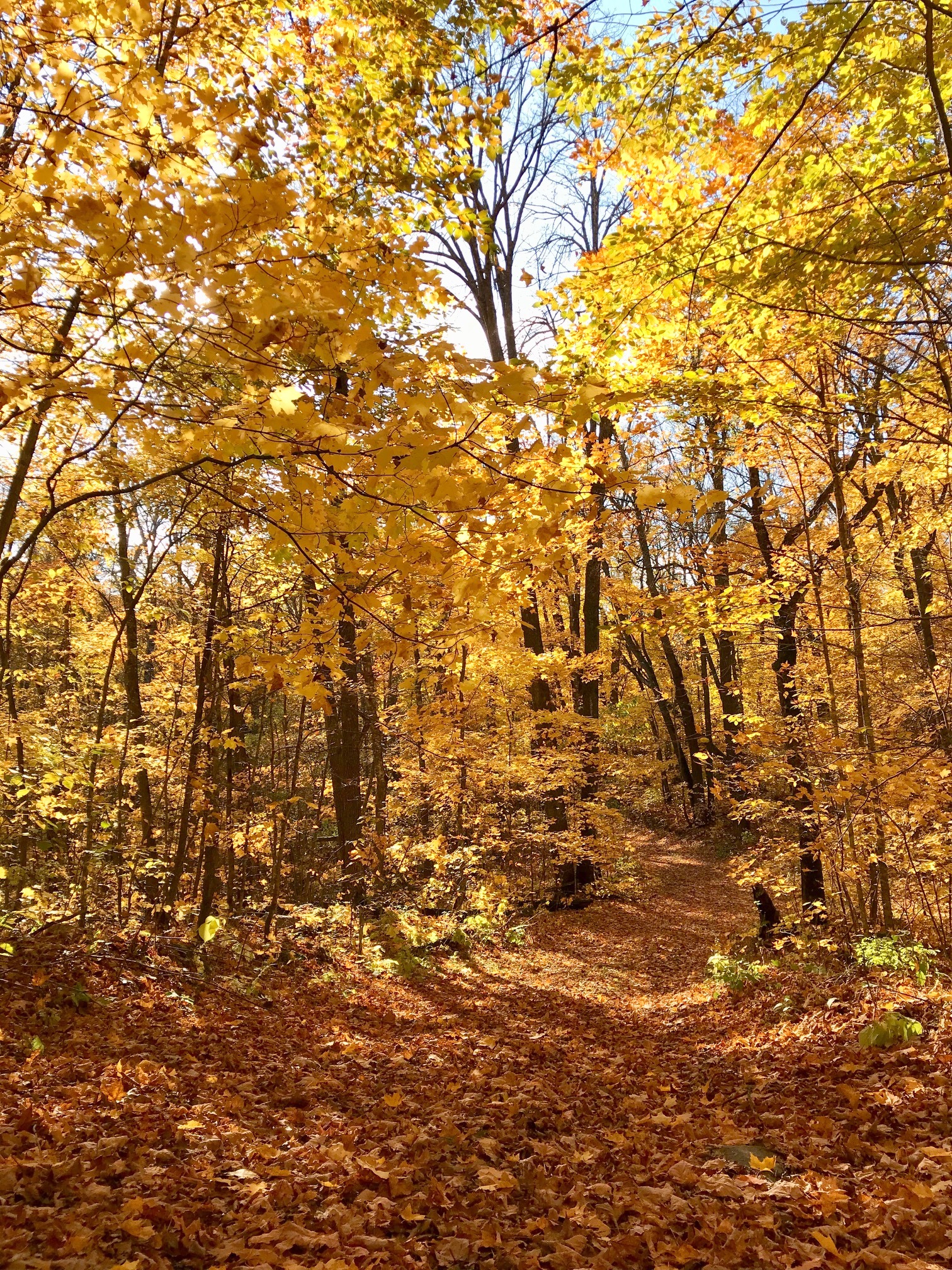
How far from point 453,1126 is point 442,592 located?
2.99 meters

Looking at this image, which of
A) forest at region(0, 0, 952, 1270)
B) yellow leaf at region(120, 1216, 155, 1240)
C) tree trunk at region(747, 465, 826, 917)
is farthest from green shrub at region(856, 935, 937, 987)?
yellow leaf at region(120, 1216, 155, 1240)

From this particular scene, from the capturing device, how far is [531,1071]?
500 cm

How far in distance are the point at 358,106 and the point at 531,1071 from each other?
23.8 ft

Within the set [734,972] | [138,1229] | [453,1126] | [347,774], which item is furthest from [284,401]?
[347,774]

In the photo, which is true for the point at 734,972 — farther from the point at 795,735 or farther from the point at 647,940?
the point at 647,940

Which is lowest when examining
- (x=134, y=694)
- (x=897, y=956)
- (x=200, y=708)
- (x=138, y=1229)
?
(x=897, y=956)

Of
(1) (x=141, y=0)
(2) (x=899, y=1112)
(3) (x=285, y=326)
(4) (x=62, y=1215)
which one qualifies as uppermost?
(1) (x=141, y=0)

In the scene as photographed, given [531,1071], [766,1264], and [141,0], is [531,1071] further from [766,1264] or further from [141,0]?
[141,0]

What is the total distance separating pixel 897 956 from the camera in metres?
5.60

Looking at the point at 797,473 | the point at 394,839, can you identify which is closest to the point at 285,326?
the point at 797,473

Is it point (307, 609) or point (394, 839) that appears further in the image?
point (394, 839)

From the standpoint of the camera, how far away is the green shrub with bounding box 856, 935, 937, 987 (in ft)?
17.4

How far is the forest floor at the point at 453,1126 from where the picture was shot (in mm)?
2646

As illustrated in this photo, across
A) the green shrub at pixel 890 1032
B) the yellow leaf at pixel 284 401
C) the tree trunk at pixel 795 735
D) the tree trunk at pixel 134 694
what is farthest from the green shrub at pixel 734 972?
the tree trunk at pixel 134 694
